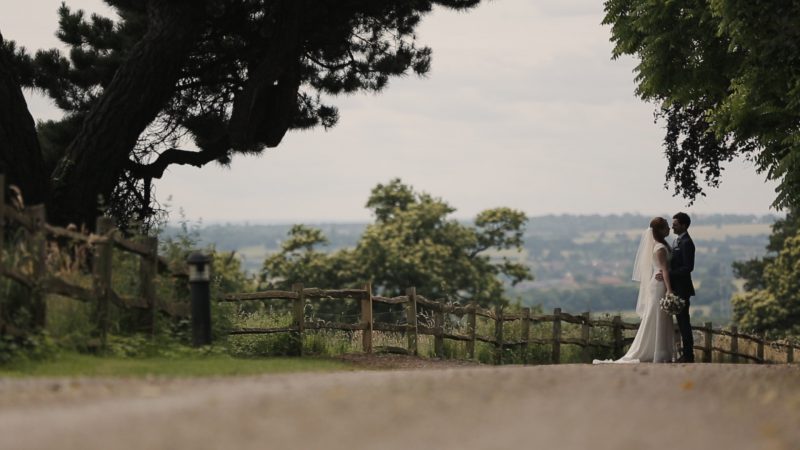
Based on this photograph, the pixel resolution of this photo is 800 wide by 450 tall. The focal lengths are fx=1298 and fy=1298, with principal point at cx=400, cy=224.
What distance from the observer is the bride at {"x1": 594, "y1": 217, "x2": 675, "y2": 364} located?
66.3ft

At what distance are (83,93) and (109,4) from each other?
12.4 feet

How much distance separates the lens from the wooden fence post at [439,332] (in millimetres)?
23469

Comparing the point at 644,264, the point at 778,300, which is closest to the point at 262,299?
the point at 644,264

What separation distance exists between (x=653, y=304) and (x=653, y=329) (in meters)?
0.43

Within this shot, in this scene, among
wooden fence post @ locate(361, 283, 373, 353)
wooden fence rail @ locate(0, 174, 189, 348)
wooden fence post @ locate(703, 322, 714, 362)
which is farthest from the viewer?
wooden fence post @ locate(703, 322, 714, 362)

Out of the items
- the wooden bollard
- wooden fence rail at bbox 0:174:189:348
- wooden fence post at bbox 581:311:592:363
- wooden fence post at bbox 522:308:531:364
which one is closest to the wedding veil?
wooden fence post at bbox 522:308:531:364

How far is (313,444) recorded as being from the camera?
8.30 metres

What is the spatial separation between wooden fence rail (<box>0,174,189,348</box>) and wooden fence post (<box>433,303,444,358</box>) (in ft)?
26.0

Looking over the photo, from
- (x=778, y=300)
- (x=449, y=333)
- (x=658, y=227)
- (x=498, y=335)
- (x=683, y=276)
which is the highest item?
(x=658, y=227)

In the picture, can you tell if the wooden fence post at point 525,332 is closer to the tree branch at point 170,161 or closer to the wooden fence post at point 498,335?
the wooden fence post at point 498,335

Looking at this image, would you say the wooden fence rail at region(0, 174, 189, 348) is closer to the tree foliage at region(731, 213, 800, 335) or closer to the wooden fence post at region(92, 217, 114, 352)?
the wooden fence post at region(92, 217, 114, 352)

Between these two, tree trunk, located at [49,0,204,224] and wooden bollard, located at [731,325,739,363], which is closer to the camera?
tree trunk, located at [49,0,204,224]

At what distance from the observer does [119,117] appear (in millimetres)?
21594

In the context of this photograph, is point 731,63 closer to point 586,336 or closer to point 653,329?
point 653,329
